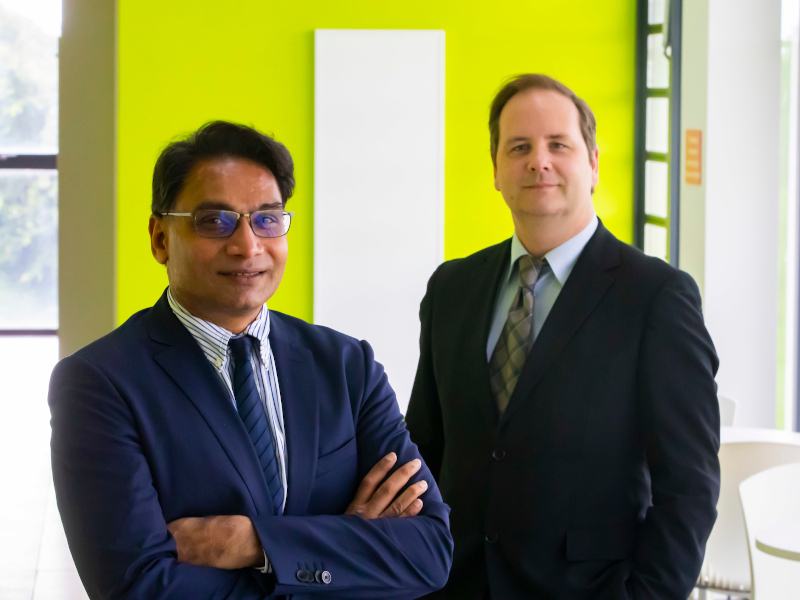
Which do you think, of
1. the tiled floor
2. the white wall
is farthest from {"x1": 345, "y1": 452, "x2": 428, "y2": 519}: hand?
the white wall

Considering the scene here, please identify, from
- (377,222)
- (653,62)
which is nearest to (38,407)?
(377,222)

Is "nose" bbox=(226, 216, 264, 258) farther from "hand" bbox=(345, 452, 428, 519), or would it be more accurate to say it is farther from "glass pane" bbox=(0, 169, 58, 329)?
"glass pane" bbox=(0, 169, 58, 329)

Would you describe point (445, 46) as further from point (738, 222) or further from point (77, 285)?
point (77, 285)

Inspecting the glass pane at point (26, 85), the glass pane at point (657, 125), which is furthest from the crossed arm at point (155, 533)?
the glass pane at point (26, 85)

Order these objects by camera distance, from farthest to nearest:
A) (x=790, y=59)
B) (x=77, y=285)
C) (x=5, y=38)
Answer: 1. (x=5, y=38)
2. (x=77, y=285)
3. (x=790, y=59)

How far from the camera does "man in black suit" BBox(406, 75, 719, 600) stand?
2.79m

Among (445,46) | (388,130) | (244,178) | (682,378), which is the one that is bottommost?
(682,378)

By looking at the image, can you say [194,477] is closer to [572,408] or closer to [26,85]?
[572,408]

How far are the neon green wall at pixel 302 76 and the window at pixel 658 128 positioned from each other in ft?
0.35

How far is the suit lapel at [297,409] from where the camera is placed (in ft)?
7.84

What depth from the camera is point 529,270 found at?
3035 millimetres

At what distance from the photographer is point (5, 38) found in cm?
Result: 1251

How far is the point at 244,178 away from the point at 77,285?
838 centimetres

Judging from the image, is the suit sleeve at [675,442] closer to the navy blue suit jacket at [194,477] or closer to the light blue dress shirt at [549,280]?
the light blue dress shirt at [549,280]
